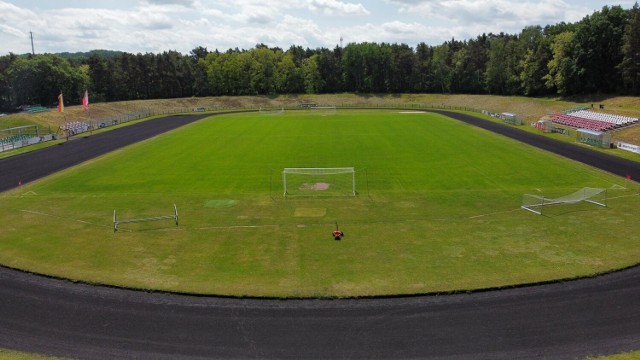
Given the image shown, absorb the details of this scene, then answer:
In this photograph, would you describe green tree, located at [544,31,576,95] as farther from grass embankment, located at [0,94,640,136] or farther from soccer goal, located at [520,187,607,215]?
soccer goal, located at [520,187,607,215]

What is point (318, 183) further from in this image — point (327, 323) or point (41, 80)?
point (41, 80)

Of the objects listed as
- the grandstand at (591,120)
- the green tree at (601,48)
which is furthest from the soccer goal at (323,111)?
the green tree at (601,48)

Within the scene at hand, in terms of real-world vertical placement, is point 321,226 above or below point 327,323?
above

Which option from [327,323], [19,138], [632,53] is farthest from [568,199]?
[632,53]

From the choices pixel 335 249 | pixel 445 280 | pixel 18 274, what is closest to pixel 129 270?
pixel 18 274

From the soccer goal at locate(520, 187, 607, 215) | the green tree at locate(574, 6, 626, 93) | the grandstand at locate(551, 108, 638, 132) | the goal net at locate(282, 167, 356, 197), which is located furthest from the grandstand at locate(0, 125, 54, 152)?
the green tree at locate(574, 6, 626, 93)

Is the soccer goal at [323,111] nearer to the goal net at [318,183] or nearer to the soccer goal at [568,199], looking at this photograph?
the goal net at [318,183]
